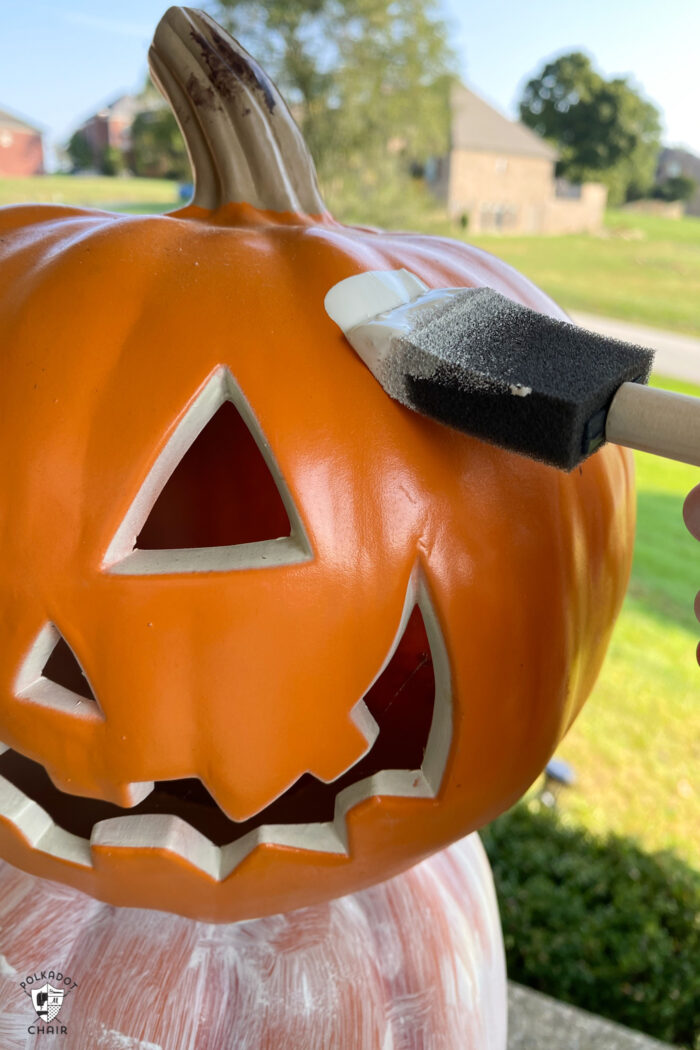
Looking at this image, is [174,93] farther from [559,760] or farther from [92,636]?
[559,760]

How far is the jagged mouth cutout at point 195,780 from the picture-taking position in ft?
2.13

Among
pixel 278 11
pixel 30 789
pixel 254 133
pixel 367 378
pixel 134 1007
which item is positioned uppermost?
pixel 278 11

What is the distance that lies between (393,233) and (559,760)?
6.19ft

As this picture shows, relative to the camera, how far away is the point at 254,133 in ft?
2.69

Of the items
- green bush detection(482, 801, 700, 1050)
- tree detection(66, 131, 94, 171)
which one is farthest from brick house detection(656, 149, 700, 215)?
green bush detection(482, 801, 700, 1050)

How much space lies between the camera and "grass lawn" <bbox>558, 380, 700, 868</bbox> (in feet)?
7.45

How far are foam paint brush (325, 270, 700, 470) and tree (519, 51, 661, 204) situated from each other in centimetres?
2038

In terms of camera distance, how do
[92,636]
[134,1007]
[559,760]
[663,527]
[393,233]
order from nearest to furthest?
[92,636] < [134,1007] < [393,233] < [559,760] < [663,527]

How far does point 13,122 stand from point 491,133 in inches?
411

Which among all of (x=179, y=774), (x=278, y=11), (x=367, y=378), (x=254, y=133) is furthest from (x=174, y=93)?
(x=278, y=11)

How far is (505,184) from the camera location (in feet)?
57.0

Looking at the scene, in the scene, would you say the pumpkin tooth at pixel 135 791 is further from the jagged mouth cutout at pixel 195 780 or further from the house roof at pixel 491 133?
the house roof at pixel 491 133

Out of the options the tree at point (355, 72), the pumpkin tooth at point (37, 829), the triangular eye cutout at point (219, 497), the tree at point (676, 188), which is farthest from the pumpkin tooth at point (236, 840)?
the tree at point (676, 188)

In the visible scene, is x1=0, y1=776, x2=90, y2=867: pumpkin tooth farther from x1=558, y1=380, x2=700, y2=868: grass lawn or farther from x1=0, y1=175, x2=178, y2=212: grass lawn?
x1=0, y1=175, x2=178, y2=212: grass lawn
